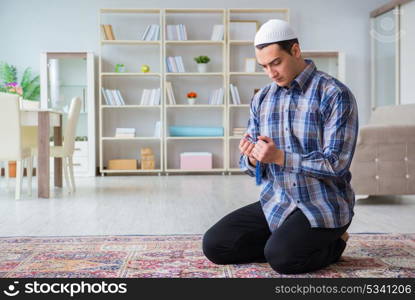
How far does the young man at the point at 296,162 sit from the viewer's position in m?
1.96

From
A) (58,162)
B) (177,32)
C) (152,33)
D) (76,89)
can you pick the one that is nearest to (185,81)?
(177,32)

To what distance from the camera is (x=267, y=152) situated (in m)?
1.87

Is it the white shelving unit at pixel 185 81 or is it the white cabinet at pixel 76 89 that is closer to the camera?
the white cabinet at pixel 76 89

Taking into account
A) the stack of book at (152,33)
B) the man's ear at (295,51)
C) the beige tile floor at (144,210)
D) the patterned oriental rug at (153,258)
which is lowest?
the beige tile floor at (144,210)

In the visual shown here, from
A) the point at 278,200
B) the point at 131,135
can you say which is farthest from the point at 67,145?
the point at 278,200

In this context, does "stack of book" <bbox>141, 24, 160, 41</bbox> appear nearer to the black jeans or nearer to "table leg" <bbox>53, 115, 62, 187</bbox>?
"table leg" <bbox>53, 115, 62, 187</bbox>

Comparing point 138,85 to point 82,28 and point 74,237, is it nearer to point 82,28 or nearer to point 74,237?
point 82,28

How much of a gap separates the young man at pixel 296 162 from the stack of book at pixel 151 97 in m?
4.80

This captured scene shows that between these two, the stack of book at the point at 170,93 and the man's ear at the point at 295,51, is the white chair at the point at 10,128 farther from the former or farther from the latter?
the man's ear at the point at 295,51

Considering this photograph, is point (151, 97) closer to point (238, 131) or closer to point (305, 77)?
point (238, 131)

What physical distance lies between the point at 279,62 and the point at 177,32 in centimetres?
508

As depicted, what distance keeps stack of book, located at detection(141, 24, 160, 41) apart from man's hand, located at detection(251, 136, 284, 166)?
5.20 meters

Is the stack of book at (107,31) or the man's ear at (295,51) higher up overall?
the stack of book at (107,31)

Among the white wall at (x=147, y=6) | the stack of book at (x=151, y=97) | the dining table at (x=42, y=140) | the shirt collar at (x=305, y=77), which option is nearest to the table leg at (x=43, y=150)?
the dining table at (x=42, y=140)
